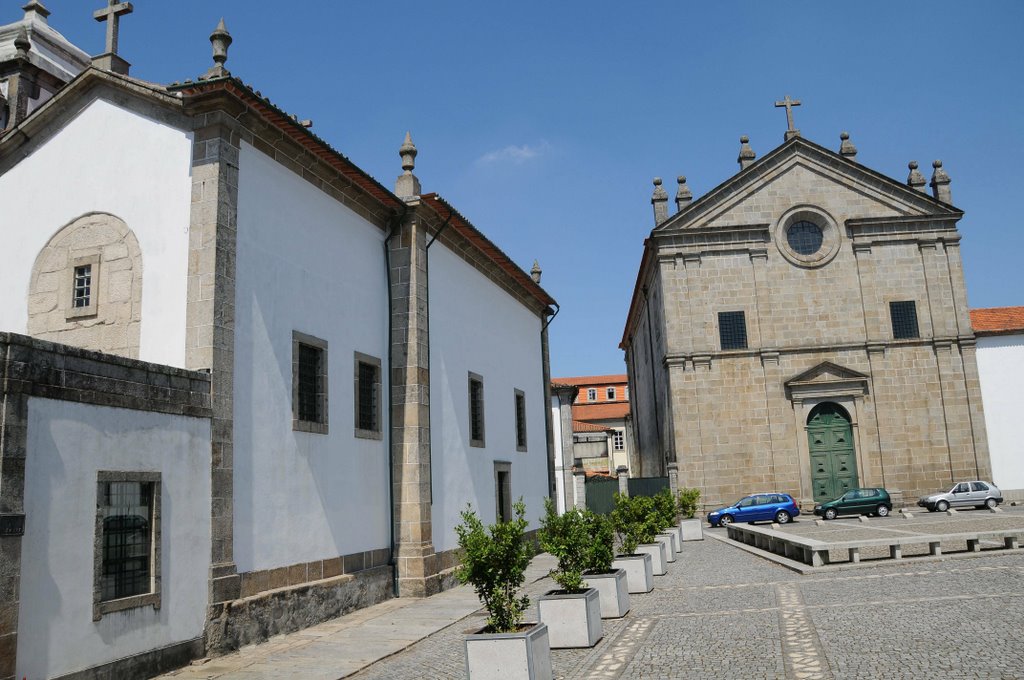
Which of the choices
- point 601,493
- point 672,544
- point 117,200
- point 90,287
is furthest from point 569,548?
point 601,493

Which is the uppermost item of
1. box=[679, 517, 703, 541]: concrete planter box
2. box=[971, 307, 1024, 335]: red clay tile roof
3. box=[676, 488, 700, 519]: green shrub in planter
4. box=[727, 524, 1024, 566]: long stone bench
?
box=[971, 307, 1024, 335]: red clay tile roof

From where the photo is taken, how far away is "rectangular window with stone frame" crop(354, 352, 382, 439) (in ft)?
45.8

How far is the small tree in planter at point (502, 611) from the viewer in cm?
720

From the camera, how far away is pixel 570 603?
949 centimetres

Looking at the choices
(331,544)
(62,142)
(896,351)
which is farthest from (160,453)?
(896,351)

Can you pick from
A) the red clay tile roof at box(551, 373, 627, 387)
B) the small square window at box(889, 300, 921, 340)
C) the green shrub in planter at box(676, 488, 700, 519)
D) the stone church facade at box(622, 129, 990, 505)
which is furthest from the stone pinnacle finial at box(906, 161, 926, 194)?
the red clay tile roof at box(551, 373, 627, 387)

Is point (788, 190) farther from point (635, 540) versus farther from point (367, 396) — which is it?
point (367, 396)

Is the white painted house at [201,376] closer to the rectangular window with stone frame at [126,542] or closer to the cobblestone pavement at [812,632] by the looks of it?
the rectangular window with stone frame at [126,542]

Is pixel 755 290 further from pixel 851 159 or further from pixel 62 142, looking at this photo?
pixel 62 142

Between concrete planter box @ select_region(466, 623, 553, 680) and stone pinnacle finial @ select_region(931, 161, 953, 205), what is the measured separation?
32155 mm

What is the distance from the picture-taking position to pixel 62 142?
464 inches

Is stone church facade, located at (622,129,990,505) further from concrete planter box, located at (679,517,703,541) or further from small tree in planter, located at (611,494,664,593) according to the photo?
small tree in planter, located at (611,494,664,593)

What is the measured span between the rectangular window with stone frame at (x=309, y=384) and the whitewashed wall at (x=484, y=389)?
12.0 feet

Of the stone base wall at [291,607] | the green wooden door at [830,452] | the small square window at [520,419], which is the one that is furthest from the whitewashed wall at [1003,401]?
the stone base wall at [291,607]
